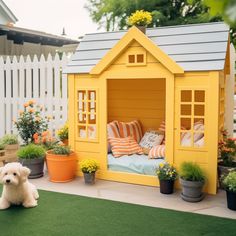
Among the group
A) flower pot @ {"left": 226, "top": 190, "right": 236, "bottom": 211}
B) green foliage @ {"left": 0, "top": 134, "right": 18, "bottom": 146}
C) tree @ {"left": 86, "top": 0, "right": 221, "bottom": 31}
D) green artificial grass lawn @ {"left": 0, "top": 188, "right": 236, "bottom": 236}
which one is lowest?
green artificial grass lawn @ {"left": 0, "top": 188, "right": 236, "bottom": 236}

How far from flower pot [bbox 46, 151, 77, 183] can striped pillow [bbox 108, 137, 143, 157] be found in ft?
2.78

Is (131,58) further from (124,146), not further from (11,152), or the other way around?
(11,152)

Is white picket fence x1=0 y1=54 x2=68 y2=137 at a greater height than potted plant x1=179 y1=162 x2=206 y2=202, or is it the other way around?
white picket fence x1=0 y1=54 x2=68 y2=137

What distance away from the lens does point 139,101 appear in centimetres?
Answer: 695

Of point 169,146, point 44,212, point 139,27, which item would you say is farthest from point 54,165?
point 139,27

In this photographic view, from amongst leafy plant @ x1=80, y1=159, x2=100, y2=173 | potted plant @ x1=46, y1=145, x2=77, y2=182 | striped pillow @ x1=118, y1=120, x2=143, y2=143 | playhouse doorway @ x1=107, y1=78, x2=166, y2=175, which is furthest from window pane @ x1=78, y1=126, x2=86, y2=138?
playhouse doorway @ x1=107, y1=78, x2=166, y2=175

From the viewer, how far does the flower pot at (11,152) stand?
6.45 metres

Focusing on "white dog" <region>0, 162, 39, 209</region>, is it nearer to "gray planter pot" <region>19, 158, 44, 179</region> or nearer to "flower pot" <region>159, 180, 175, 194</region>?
"gray planter pot" <region>19, 158, 44, 179</region>

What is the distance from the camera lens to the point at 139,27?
5547 mm

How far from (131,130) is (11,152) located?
2.47 meters

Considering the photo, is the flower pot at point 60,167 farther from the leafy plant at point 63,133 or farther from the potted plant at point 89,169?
the leafy plant at point 63,133

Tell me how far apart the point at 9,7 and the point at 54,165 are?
1430 cm

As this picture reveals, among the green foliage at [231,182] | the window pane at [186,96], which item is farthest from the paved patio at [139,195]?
the window pane at [186,96]

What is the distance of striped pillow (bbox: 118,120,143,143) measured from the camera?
21.5ft
